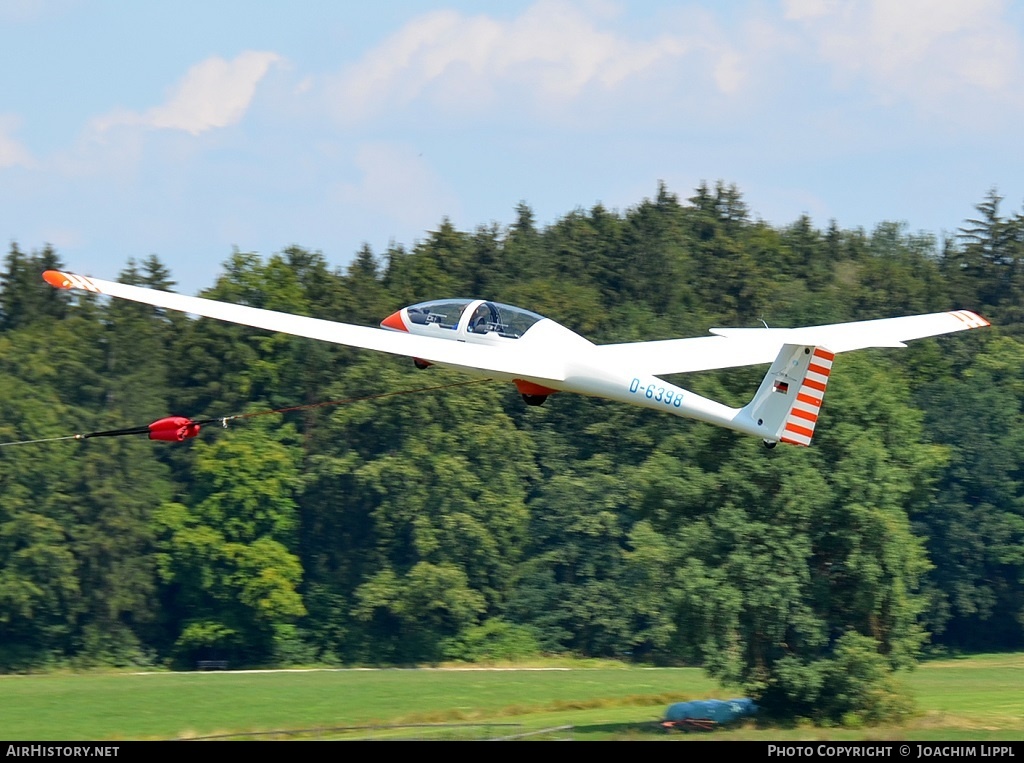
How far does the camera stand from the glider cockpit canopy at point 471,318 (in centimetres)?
2459

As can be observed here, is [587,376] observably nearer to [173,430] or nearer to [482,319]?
[482,319]

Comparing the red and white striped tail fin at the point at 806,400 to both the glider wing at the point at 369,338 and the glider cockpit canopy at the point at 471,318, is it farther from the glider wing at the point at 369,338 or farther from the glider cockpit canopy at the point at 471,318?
the glider cockpit canopy at the point at 471,318

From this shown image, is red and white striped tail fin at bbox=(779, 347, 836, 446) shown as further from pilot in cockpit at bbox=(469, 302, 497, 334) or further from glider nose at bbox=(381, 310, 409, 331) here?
glider nose at bbox=(381, 310, 409, 331)

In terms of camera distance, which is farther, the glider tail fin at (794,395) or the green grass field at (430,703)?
the green grass field at (430,703)

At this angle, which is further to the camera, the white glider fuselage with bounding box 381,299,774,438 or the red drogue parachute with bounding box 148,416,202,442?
the white glider fuselage with bounding box 381,299,774,438

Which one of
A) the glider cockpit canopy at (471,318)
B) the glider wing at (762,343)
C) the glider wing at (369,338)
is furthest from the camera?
the glider cockpit canopy at (471,318)

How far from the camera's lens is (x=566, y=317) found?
8594 centimetres

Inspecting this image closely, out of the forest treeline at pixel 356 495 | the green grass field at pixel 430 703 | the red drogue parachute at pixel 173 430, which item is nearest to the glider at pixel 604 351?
the red drogue parachute at pixel 173 430

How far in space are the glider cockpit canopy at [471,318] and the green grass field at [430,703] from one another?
20.0 meters

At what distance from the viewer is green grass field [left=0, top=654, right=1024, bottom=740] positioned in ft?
146

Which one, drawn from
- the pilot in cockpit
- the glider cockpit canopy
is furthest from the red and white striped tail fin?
the pilot in cockpit

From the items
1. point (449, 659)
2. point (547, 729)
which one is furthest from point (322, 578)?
point (547, 729)

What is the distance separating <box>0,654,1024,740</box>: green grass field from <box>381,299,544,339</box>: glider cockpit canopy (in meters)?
20.0
